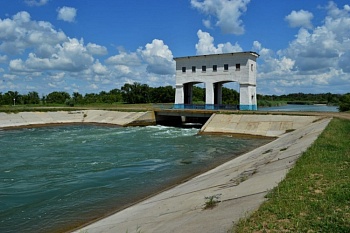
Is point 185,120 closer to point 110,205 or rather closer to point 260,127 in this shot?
point 260,127

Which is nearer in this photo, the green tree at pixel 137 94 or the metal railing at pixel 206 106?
the metal railing at pixel 206 106

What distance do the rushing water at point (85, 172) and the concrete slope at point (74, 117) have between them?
1433 cm

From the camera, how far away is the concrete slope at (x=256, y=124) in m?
31.0

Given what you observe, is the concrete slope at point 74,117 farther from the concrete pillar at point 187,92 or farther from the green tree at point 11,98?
the green tree at point 11,98

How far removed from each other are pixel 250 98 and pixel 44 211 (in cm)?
3592

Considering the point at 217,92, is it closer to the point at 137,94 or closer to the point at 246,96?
the point at 246,96

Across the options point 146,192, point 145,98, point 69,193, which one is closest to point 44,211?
point 69,193

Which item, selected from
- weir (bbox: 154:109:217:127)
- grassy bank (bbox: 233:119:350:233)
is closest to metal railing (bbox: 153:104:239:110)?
weir (bbox: 154:109:217:127)

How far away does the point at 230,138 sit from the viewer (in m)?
30.6

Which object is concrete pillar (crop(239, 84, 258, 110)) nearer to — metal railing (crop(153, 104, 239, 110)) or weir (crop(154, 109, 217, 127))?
metal railing (crop(153, 104, 239, 110))

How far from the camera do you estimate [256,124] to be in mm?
32812

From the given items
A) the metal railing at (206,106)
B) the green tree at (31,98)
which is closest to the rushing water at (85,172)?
the metal railing at (206,106)

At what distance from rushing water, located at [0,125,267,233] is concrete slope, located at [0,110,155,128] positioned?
14.3m

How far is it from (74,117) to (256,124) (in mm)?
29620
